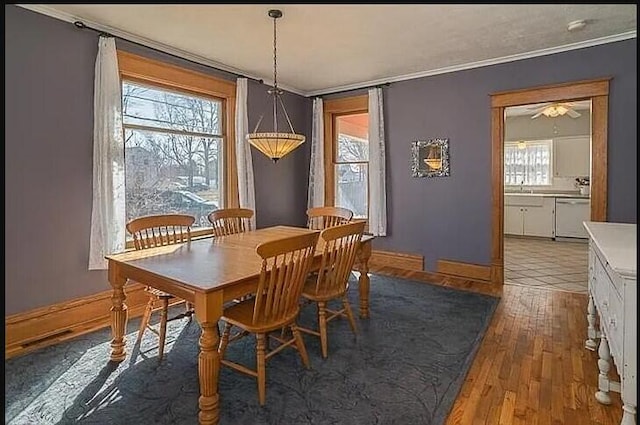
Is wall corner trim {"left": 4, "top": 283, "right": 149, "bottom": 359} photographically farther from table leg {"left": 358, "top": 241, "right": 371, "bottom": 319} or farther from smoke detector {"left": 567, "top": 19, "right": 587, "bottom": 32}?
smoke detector {"left": 567, "top": 19, "right": 587, "bottom": 32}

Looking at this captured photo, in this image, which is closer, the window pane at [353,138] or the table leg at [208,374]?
the table leg at [208,374]

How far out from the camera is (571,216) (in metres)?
7.11

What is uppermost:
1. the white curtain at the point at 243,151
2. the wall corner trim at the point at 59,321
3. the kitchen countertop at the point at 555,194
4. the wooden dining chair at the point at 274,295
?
the white curtain at the point at 243,151

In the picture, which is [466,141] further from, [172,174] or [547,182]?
[547,182]

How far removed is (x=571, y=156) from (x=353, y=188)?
4.92 meters

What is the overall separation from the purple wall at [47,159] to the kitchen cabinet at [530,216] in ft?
23.5

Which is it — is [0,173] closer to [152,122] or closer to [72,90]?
[72,90]

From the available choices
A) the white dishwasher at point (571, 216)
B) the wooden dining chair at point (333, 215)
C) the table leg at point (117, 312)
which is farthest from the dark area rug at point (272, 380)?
the white dishwasher at point (571, 216)

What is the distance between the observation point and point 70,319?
3.13 m

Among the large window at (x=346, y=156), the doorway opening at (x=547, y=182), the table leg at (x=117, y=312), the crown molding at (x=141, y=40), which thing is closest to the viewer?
the table leg at (x=117, y=312)

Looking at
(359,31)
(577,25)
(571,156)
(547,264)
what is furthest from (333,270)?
(571,156)

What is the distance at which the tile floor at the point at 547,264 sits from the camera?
14.8 feet

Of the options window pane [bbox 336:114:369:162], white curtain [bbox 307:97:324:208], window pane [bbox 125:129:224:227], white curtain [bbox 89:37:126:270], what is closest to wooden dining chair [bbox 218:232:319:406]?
white curtain [bbox 89:37:126:270]

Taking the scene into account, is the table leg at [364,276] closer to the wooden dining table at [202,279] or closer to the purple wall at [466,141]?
the wooden dining table at [202,279]
